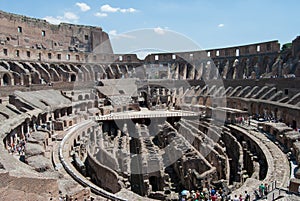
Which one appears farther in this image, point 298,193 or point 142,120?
point 142,120

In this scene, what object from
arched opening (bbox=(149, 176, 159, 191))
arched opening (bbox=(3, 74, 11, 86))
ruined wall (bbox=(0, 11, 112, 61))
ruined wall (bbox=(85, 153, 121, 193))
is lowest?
arched opening (bbox=(149, 176, 159, 191))

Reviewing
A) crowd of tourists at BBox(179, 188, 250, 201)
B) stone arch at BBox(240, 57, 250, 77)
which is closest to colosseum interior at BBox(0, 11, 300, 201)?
stone arch at BBox(240, 57, 250, 77)

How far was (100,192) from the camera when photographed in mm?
11656

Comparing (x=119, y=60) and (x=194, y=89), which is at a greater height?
(x=119, y=60)

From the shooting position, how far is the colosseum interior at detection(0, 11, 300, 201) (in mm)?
13891

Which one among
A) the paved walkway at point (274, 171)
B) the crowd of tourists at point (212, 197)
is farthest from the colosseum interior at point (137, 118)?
the crowd of tourists at point (212, 197)

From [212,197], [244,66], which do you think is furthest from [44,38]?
[212,197]

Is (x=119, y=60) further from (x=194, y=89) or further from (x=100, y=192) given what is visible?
(x=100, y=192)

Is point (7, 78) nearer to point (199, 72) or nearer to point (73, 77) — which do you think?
point (73, 77)

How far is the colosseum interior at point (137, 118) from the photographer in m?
13.9

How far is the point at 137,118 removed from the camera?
32.2 metres

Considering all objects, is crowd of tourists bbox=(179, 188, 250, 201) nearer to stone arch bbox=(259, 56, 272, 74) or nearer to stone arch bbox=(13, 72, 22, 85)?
stone arch bbox=(13, 72, 22, 85)

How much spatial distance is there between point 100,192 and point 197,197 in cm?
427

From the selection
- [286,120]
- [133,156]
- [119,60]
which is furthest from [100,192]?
[119,60]
